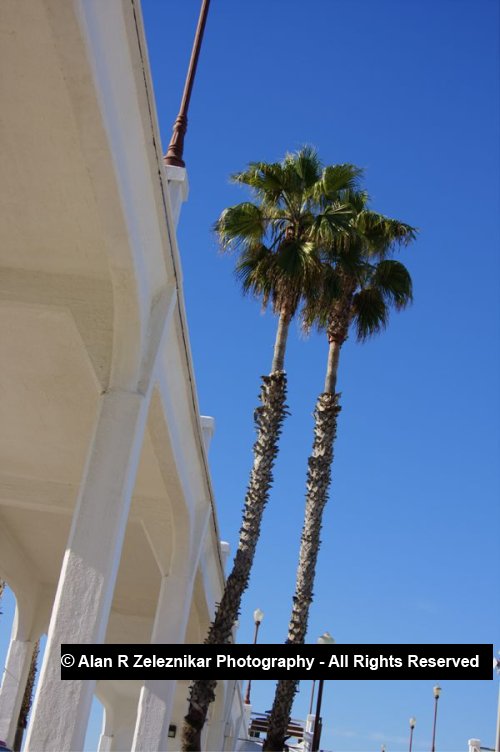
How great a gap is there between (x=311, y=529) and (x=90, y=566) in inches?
319

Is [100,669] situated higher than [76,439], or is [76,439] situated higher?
[76,439]

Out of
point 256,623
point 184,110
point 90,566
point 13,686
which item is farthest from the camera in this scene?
point 256,623

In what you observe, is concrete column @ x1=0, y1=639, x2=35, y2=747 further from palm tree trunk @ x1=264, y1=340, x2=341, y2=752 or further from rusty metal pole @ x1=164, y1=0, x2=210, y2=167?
rusty metal pole @ x1=164, y1=0, x2=210, y2=167

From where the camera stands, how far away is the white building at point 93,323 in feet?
25.5

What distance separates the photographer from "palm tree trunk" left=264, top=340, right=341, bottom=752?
15.8m

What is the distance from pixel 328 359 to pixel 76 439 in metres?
5.72

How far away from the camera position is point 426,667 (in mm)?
9555

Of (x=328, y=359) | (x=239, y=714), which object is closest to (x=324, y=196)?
(x=328, y=359)

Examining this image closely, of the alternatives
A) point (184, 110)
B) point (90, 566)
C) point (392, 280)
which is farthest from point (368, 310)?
point (90, 566)

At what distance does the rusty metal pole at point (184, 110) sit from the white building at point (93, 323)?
32.8 inches

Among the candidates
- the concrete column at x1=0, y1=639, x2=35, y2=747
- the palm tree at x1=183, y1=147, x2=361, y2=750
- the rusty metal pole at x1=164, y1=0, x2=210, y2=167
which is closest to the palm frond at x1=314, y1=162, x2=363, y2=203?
the palm tree at x1=183, y1=147, x2=361, y2=750

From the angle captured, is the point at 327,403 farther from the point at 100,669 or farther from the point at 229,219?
the point at 100,669

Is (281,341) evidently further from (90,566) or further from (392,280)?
(90,566)

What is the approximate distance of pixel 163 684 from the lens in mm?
16547
